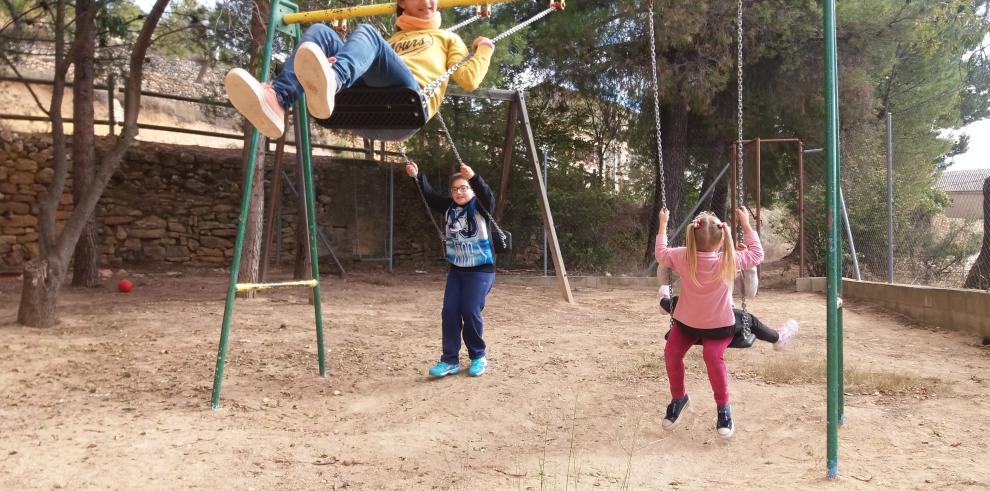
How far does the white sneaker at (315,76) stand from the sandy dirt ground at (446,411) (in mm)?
1489

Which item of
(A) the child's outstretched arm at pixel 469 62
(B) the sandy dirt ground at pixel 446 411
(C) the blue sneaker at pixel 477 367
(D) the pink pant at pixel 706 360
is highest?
(A) the child's outstretched arm at pixel 469 62

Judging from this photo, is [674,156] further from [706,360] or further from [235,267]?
[235,267]

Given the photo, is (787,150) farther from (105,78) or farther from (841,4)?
(105,78)

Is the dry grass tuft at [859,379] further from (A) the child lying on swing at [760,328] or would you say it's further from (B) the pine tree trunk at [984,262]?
(B) the pine tree trunk at [984,262]

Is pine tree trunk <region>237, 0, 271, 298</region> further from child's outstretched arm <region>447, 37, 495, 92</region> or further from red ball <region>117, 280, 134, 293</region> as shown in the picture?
child's outstretched arm <region>447, 37, 495, 92</region>

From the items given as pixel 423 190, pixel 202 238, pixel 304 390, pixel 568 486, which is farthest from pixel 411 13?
pixel 202 238

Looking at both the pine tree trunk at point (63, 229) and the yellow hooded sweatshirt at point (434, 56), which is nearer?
the yellow hooded sweatshirt at point (434, 56)

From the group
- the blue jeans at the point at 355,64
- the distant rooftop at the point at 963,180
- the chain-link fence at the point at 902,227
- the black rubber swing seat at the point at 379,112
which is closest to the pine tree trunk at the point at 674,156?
the chain-link fence at the point at 902,227

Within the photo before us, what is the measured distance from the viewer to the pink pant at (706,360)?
10.9 ft

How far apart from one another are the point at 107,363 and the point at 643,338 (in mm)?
4031

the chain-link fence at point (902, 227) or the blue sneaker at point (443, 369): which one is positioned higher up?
the chain-link fence at point (902, 227)

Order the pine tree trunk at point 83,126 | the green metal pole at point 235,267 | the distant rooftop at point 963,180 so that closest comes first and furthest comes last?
the green metal pole at point 235,267 → the pine tree trunk at point 83,126 → the distant rooftop at point 963,180

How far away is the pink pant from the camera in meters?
3.32

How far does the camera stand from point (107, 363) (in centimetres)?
461
